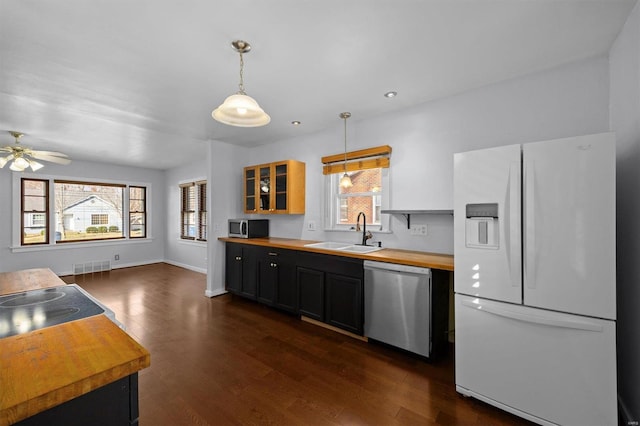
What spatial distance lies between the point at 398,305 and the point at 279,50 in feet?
7.72

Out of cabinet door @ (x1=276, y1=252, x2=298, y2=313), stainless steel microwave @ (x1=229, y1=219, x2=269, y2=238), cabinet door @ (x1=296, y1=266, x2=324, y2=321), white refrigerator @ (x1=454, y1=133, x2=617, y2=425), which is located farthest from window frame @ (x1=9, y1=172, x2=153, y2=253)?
white refrigerator @ (x1=454, y1=133, x2=617, y2=425)

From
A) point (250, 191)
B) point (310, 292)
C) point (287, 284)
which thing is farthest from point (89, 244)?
point (310, 292)

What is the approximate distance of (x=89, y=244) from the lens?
6.27 m

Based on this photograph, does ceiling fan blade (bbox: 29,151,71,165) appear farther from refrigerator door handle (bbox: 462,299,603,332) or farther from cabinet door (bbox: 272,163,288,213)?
refrigerator door handle (bbox: 462,299,603,332)

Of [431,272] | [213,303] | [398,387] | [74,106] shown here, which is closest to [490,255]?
[431,272]

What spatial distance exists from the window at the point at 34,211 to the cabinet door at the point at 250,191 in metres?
4.57

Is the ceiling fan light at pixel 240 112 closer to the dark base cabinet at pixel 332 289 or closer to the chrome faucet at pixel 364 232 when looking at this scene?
the dark base cabinet at pixel 332 289

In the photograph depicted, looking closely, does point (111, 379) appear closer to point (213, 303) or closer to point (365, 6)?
point (365, 6)

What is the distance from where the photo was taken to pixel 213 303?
163 inches

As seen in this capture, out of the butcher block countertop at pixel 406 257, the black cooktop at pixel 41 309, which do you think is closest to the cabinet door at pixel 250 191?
the butcher block countertop at pixel 406 257

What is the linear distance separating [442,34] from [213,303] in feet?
13.7

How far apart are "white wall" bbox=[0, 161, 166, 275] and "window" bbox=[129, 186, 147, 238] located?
15cm

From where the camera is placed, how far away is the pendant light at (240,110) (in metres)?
1.76

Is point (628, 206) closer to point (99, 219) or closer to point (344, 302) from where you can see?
point (344, 302)
